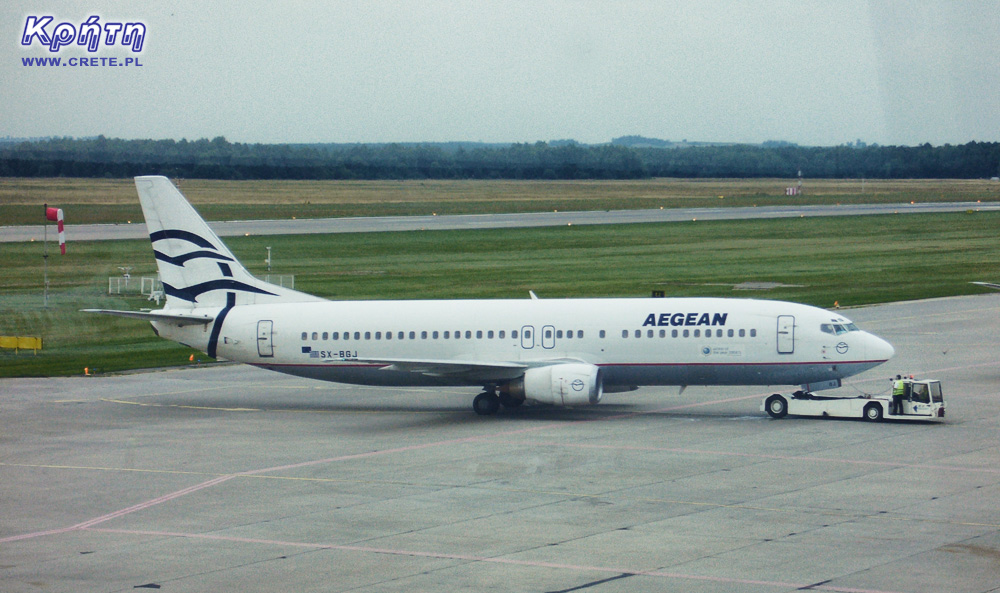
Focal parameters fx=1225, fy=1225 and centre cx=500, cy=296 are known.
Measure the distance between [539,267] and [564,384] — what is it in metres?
59.2

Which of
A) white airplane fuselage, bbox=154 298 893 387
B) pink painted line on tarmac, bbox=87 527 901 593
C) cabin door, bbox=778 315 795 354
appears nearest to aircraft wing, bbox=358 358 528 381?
white airplane fuselage, bbox=154 298 893 387

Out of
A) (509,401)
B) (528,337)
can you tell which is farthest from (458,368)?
(509,401)

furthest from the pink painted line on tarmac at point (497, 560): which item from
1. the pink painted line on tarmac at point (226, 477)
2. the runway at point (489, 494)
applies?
the pink painted line on tarmac at point (226, 477)

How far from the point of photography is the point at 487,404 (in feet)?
147

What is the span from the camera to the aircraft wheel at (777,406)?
139ft

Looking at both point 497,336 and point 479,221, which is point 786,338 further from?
point 479,221

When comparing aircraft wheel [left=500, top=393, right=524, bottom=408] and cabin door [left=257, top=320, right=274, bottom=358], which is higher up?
cabin door [left=257, top=320, right=274, bottom=358]

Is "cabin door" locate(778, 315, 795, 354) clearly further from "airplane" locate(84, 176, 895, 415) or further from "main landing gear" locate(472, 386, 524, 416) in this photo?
"main landing gear" locate(472, 386, 524, 416)

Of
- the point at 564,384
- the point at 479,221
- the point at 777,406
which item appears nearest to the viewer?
the point at 564,384

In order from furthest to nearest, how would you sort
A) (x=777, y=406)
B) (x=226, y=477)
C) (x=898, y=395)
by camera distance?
1. (x=777, y=406)
2. (x=898, y=395)
3. (x=226, y=477)

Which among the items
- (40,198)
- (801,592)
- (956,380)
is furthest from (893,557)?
(40,198)

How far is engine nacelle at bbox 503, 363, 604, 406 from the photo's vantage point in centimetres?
4194

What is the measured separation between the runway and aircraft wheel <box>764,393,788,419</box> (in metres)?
Answer: 0.47

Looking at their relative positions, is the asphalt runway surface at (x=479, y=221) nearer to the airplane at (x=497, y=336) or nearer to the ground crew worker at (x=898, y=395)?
the airplane at (x=497, y=336)
